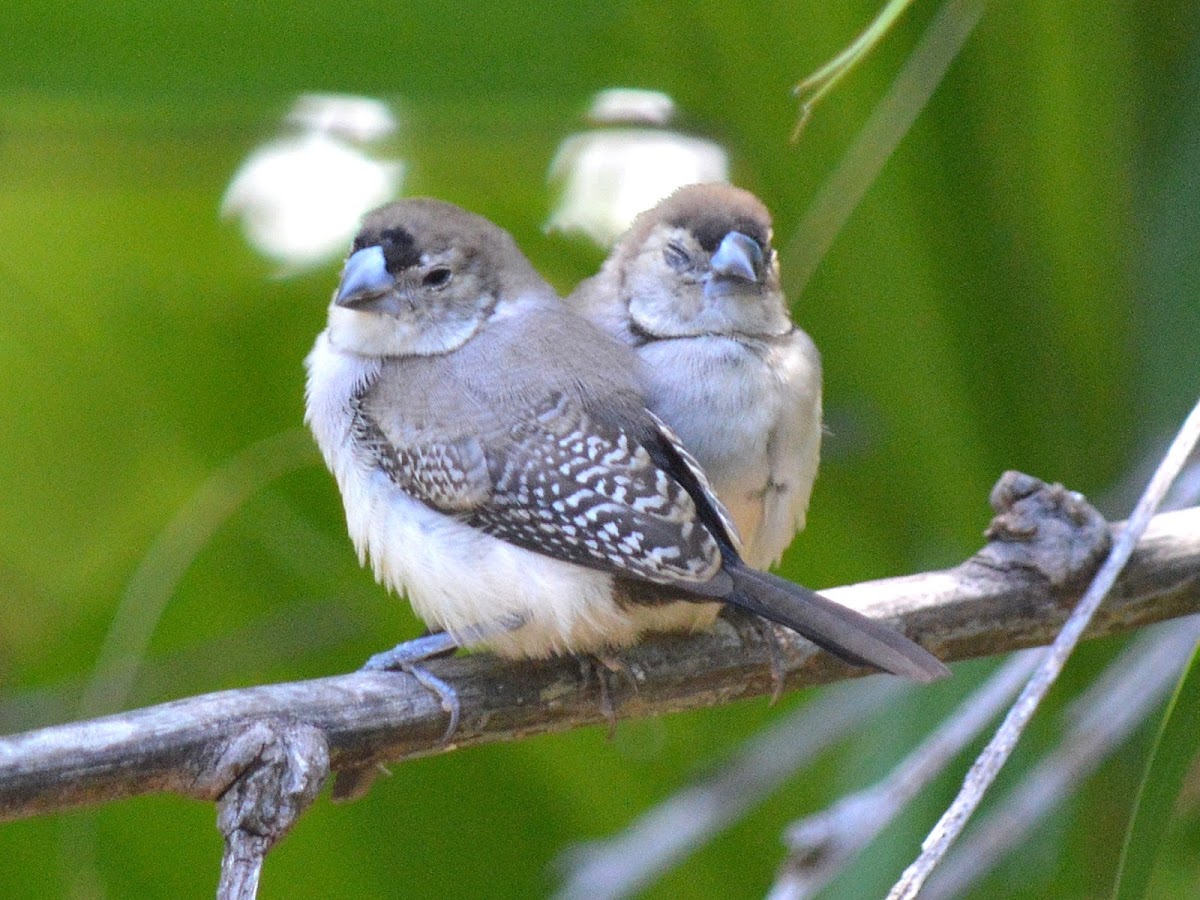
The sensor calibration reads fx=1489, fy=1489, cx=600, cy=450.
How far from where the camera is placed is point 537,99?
2674 millimetres

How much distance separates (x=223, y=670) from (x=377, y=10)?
1.46 metres

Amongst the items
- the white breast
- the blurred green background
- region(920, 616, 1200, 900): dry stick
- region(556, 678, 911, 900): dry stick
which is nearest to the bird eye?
the blurred green background

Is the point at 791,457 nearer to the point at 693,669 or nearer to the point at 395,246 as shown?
the point at 693,669

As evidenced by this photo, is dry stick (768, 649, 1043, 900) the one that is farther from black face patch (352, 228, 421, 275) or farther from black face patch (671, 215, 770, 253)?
black face patch (352, 228, 421, 275)

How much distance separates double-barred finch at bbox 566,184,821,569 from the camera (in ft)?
8.19

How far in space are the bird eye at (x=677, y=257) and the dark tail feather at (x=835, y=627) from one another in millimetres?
743

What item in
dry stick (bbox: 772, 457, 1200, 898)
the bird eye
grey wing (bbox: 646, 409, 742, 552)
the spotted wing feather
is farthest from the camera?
the bird eye

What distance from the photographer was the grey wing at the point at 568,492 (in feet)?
6.86

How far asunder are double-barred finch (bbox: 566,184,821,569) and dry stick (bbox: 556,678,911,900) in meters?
0.46

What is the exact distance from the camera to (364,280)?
247 centimetres

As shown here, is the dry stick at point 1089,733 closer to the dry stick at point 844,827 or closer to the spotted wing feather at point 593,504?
the dry stick at point 844,827

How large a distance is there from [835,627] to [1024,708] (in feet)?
1.16

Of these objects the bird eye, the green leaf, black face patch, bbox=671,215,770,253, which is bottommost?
the green leaf

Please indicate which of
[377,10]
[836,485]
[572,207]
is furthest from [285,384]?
[836,485]
